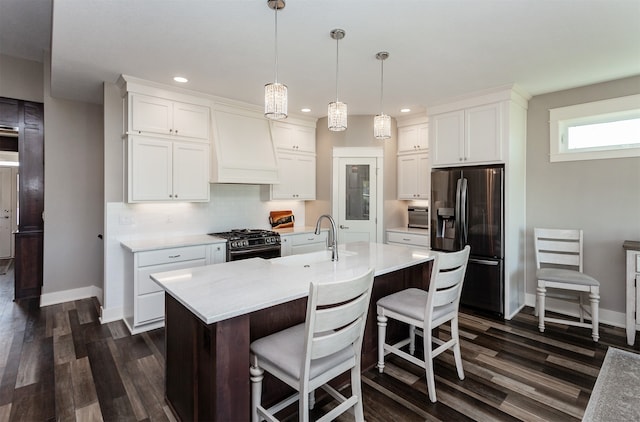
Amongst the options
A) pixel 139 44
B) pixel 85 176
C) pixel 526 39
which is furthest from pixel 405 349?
pixel 85 176

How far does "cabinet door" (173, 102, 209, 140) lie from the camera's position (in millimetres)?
3734

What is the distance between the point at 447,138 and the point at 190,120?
320 cm

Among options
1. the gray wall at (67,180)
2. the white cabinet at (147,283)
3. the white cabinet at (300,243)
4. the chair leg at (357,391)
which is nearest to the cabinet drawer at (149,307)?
the white cabinet at (147,283)

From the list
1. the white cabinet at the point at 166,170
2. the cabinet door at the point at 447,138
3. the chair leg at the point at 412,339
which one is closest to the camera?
the chair leg at the point at 412,339

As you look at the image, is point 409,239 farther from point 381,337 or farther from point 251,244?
point 381,337

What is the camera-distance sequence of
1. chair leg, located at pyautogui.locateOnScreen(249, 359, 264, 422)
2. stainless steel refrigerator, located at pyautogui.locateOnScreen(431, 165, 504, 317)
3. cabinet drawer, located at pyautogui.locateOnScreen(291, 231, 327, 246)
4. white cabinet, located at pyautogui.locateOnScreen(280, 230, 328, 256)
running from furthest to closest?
cabinet drawer, located at pyautogui.locateOnScreen(291, 231, 327, 246)
white cabinet, located at pyautogui.locateOnScreen(280, 230, 328, 256)
stainless steel refrigerator, located at pyautogui.locateOnScreen(431, 165, 504, 317)
chair leg, located at pyautogui.locateOnScreen(249, 359, 264, 422)

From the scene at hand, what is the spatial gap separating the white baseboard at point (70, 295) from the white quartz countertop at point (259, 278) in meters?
3.10

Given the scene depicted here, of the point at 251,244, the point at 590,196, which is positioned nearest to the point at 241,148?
the point at 251,244

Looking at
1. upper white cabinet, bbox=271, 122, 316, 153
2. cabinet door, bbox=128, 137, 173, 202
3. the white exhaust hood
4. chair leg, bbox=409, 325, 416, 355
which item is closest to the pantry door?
upper white cabinet, bbox=271, 122, 316, 153

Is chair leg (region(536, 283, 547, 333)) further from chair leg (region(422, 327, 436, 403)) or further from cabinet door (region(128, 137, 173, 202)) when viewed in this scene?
cabinet door (region(128, 137, 173, 202))

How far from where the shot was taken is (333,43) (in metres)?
2.62

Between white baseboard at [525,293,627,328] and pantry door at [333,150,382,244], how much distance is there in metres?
2.13

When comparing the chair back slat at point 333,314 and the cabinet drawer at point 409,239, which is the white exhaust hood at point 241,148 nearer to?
the cabinet drawer at point 409,239

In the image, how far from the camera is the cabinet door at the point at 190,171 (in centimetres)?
A: 375
